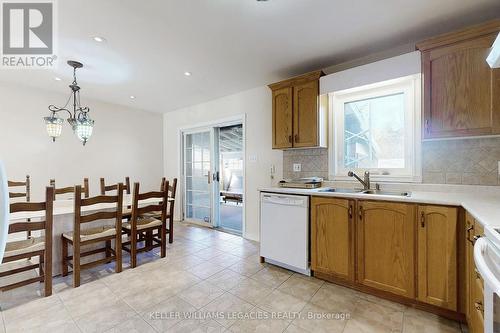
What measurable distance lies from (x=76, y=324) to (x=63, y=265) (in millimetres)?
972

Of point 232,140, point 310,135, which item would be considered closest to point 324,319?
point 310,135

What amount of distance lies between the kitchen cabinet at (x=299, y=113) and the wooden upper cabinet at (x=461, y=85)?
38.0 inches

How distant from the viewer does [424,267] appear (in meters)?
1.72

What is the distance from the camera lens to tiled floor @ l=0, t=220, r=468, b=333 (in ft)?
5.31

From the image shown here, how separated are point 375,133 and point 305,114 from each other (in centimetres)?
82

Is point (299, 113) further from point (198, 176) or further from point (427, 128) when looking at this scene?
point (198, 176)

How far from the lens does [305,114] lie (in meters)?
2.66

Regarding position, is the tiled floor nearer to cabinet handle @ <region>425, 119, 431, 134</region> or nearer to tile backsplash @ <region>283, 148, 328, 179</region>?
tile backsplash @ <region>283, 148, 328, 179</region>

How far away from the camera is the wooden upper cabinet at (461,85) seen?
66.5 inches

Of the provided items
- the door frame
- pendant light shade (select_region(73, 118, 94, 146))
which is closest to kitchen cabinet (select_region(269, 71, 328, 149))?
the door frame

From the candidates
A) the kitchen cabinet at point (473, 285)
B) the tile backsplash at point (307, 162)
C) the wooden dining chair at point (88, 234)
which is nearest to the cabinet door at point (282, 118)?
the tile backsplash at point (307, 162)

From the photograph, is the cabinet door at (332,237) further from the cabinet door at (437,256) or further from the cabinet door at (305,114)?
the cabinet door at (305,114)

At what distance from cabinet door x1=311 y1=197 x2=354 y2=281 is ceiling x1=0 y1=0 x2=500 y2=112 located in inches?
61.7

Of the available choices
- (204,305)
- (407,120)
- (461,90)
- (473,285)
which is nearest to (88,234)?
(204,305)
